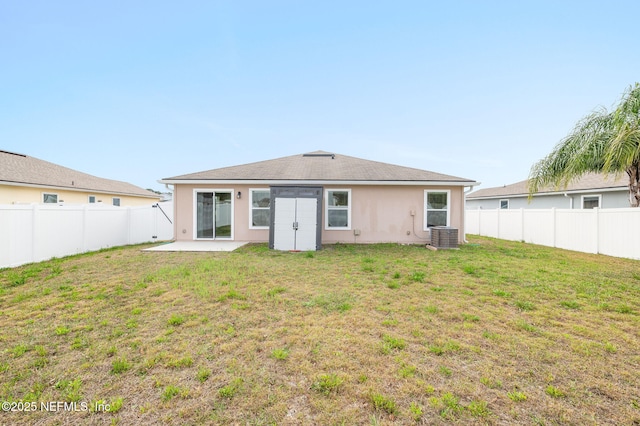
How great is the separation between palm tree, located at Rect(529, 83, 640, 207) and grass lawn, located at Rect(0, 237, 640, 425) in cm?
379

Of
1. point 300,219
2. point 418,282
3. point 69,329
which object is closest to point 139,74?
point 300,219

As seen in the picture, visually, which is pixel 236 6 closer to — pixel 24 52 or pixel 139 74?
pixel 139 74

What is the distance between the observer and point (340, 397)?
219cm

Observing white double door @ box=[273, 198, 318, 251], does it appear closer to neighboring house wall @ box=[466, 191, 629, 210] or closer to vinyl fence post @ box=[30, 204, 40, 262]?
vinyl fence post @ box=[30, 204, 40, 262]

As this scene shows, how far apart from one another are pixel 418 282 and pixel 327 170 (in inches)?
303

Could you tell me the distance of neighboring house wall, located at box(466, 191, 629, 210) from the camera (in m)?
12.5

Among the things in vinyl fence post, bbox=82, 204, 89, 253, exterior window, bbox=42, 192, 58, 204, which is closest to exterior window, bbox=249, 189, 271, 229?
vinyl fence post, bbox=82, 204, 89, 253

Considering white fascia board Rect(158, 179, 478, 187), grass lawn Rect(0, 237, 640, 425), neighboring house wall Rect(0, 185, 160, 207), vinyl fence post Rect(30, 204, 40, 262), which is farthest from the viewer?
neighboring house wall Rect(0, 185, 160, 207)

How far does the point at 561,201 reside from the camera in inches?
599

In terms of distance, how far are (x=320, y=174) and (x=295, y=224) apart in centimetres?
288

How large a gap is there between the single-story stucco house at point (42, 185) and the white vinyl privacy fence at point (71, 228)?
6297 millimetres

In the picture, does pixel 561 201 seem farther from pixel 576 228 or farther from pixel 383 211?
pixel 383 211

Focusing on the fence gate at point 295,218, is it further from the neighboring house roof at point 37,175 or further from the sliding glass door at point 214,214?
the neighboring house roof at point 37,175

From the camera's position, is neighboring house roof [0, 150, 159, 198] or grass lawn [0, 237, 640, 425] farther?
neighboring house roof [0, 150, 159, 198]
